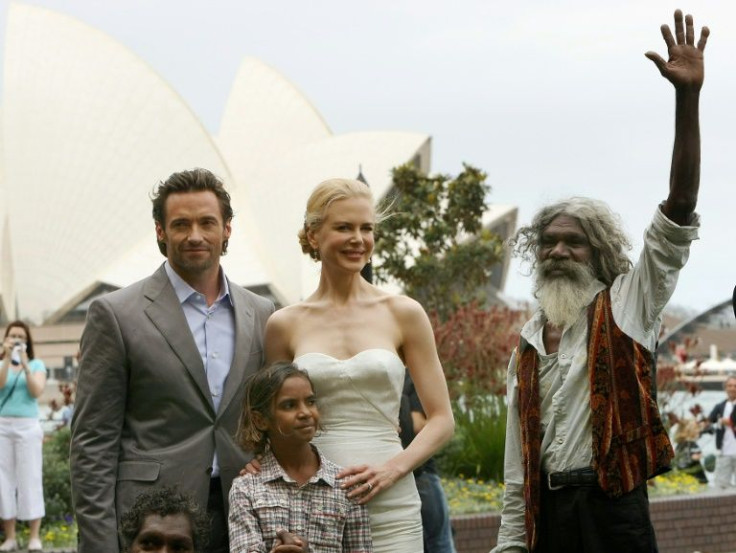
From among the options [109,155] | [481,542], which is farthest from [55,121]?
[481,542]

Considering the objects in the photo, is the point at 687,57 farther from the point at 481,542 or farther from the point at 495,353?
the point at 495,353

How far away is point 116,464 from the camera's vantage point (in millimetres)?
3486

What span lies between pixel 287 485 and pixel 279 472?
4cm

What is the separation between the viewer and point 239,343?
360 centimetres

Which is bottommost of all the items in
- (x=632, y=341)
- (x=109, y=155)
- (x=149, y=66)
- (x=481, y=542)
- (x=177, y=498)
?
(x=481, y=542)

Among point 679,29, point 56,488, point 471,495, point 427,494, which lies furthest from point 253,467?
point 56,488

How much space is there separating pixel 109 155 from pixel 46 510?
23.5 meters

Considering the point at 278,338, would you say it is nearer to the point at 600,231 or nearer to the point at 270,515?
the point at 270,515

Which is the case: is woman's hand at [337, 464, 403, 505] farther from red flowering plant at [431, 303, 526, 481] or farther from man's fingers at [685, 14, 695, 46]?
red flowering plant at [431, 303, 526, 481]

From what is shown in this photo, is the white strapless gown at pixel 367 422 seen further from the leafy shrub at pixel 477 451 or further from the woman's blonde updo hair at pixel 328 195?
the leafy shrub at pixel 477 451

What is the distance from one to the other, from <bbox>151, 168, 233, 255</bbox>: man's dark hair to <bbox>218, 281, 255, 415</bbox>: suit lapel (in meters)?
0.23

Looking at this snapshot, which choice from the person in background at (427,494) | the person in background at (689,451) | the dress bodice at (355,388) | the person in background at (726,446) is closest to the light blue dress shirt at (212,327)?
the dress bodice at (355,388)

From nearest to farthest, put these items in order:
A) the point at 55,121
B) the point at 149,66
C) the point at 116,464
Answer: the point at 116,464, the point at 55,121, the point at 149,66

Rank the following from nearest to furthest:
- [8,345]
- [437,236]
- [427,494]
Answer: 1. [427,494]
2. [8,345]
3. [437,236]
